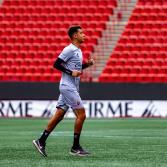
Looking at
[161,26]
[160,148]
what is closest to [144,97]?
[161,26]

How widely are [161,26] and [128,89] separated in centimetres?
529

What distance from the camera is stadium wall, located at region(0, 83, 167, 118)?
25000 mm

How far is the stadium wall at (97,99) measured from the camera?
2500cm

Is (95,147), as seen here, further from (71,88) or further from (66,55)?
(66,55)

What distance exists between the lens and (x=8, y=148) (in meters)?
12.1

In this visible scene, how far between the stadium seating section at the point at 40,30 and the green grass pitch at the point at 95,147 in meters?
10.5

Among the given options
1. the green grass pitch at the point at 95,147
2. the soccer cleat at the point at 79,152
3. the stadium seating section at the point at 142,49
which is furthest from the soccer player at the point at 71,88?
the stadium seating section at the point at 142,49

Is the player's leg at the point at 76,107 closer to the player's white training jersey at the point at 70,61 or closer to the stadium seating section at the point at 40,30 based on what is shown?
the player's white training jersey at the point at 70,61

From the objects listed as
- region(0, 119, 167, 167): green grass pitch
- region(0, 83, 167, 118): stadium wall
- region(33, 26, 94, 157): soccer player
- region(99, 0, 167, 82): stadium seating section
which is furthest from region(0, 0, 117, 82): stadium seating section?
region(33, 26, 94, 157): soccer player

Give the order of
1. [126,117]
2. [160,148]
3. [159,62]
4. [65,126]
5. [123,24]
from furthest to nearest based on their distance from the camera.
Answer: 1. [123,24]
2. [159,62]
3. [126,117]
4. [65,126]
5. [160,148]

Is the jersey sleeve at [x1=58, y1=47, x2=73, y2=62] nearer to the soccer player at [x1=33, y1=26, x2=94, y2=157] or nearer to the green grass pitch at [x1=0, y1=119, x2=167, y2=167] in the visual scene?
the soccer player at [x1=33, y1=26, x2=94, y2=157]

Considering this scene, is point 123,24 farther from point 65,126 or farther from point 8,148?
point 8,148

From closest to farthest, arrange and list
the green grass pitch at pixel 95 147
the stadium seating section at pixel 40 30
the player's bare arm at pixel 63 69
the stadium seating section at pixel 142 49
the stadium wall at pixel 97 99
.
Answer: the green grass pitch at pixel 95 147, the player's bare arm at pixel 63 69, the stadium wall at pixel 97 99, the stadium seating section at pixel 142 49, the stadium seating section at pixel 40 30

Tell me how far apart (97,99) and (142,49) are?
14.2 feet
